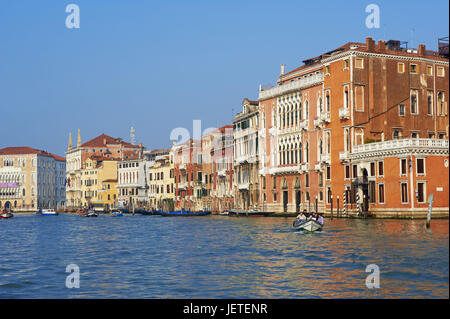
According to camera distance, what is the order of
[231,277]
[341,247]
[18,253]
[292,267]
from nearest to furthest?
[231,277] < [292,267] < [341,247] < [18,253]

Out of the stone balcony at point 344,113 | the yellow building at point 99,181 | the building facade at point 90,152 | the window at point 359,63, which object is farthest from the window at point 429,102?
the building facade at point 90,152

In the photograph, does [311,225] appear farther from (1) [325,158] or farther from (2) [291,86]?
(2) [291,86]

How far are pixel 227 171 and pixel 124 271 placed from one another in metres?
50.5

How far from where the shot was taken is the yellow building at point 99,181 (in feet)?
358

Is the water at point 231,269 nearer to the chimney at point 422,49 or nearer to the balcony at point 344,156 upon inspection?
the balcony at point 344,156

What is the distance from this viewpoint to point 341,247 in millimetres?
20938

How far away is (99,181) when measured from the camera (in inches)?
4365

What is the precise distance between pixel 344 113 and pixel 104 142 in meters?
82.6

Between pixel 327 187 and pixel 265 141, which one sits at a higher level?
pixel 265 141

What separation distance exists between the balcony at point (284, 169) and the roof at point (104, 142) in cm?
6782

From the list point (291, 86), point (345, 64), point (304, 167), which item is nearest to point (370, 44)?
point (345, 64)
